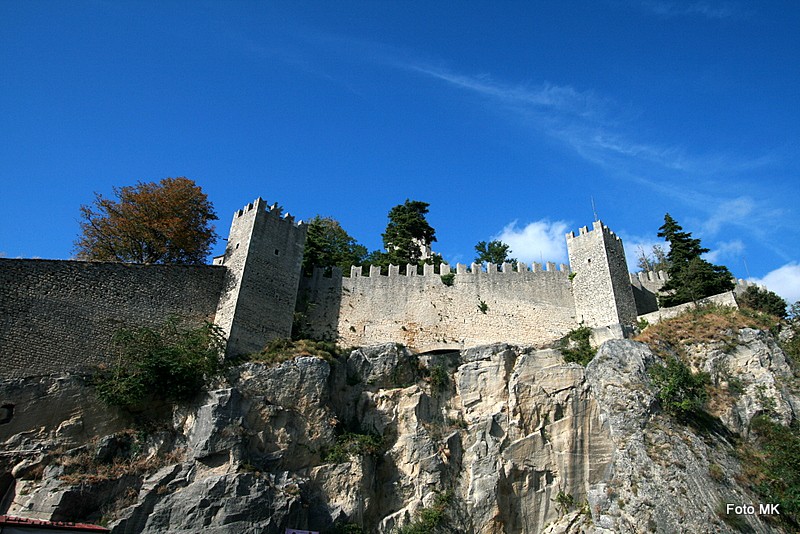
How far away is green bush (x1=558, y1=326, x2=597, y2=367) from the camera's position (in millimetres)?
24922

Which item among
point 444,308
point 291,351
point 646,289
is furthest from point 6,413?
point 646,289

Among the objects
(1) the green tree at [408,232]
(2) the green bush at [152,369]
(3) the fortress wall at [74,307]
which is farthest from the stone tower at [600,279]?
(3) the fortress wall at [74,307]

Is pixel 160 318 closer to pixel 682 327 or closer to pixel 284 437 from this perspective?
pixel 284 437

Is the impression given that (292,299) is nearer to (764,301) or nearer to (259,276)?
(259,276)

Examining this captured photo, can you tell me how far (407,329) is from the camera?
27.5m

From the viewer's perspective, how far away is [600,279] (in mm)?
28062

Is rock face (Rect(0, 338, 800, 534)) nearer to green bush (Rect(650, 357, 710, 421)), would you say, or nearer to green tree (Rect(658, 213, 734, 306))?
green bush (Rect(650, 357, 710, 421))

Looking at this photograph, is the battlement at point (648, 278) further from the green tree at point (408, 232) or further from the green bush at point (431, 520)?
the green bush at point (431, 520)

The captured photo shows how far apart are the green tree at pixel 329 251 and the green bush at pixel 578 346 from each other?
11568 mm

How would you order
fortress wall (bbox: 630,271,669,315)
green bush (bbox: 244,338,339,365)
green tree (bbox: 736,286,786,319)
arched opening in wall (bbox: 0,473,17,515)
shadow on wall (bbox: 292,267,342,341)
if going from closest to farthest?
arched opening in wall (bbox: 0,473,17,515)
green bush (bbox: 244,338,339,365)
shadow on wall (bbox: 292,267,342,341)
green tree (bbox: 736,286,786,319)
fortress wall (bbox: 630,271,669,315)

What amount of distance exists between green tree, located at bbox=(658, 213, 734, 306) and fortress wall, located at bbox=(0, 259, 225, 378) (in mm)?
23035

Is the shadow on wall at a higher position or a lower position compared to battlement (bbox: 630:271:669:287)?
lower

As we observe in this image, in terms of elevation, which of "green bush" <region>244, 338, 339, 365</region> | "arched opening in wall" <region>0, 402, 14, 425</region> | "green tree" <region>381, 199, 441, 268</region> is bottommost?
"arched opening in wall" <region>0, 402, 14, 425</region>

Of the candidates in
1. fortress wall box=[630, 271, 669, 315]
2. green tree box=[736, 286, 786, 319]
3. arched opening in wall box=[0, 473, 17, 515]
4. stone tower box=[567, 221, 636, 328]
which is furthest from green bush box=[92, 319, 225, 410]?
green tree box=[736, 286, 786, 319]
